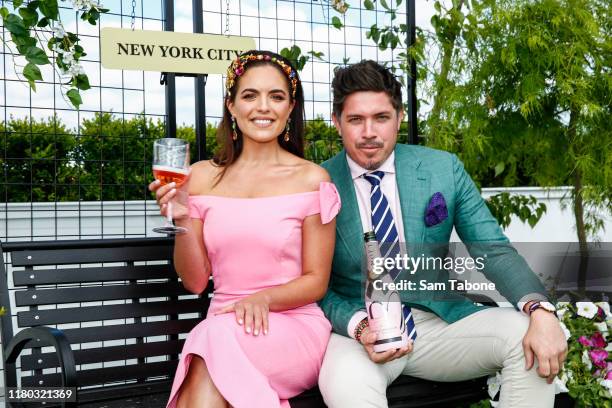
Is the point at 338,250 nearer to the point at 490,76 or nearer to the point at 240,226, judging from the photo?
the point at 240,226

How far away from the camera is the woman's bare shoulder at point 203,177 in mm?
2510

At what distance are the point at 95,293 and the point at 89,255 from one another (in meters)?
0.15

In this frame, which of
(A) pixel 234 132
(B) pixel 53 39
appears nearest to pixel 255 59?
(A) pixel 234 132

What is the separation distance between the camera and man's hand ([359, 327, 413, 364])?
2.14 metres

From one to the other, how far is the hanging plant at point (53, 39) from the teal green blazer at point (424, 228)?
1148 mm

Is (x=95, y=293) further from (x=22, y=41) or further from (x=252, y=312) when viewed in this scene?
(x=22, y=41)

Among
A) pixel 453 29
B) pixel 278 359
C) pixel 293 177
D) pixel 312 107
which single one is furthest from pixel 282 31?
pixel 278 359

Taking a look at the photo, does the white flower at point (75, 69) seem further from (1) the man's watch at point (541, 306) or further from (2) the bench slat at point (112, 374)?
(1) the man's watch at point (541, 306)

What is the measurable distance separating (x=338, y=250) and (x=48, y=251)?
3.64 feet

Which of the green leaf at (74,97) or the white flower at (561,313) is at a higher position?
the green leaf at (74,97)

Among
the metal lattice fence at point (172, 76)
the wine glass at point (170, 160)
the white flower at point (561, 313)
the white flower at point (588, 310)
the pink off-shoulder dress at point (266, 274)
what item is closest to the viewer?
the wine glass at point (170, 160)

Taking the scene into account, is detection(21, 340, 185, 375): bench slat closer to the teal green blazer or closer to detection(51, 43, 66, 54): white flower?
the teal green blazer

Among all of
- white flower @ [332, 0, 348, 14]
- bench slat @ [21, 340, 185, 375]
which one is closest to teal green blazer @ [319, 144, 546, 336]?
bench slat @ [21, 340, 185, 375]

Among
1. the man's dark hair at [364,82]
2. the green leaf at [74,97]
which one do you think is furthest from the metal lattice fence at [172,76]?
the man's dark hair at [364,82]
